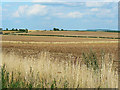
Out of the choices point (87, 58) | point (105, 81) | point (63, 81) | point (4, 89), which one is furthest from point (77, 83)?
point (4, 89)

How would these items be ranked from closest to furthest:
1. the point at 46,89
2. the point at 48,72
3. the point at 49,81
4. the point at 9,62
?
the point at 46,89, the point at 49,81, the point at 48,72, the point at 9,62

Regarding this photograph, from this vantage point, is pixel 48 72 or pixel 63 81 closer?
pixel 63 81

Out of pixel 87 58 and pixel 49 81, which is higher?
pixel 87 58

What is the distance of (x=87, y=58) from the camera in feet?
27.0

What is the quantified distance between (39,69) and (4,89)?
162 cm

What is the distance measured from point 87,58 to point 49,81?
6.27 ft

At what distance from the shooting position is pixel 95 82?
698 cm

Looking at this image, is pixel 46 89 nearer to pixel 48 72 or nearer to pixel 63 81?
pixel 63 81

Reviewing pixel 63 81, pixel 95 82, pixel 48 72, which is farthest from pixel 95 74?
pixel 48 72

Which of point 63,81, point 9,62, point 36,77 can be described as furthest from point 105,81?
point 9,62

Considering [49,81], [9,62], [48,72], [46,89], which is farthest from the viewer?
[9,62]

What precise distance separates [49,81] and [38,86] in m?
0.54

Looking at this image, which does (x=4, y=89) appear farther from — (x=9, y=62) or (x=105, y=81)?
(x=105, y=81)

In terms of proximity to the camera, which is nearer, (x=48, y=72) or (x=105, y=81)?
(x=105, y=81)
